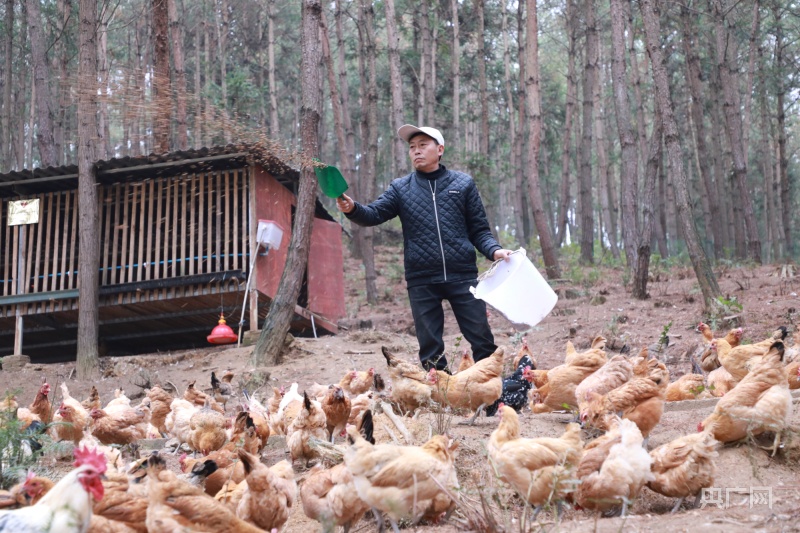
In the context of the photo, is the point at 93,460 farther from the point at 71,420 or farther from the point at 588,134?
the point at 588,134

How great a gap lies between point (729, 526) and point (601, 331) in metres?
9.31

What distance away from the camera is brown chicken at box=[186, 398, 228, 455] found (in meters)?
6.88

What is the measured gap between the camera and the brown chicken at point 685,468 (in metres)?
4.78

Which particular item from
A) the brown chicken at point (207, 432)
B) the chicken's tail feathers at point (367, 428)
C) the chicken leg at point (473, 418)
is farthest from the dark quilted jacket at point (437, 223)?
the brown chicken at point (207, 432)

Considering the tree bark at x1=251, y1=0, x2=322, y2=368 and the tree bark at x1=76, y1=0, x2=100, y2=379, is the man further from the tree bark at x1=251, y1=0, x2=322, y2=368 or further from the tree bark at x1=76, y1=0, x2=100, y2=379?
the tree bark at x1=76, y1=0, x2=100, y2=379

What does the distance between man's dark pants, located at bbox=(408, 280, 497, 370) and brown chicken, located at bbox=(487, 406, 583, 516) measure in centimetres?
213

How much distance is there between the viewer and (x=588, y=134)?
25.2 meters

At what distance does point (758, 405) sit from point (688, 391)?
2527 millimetres

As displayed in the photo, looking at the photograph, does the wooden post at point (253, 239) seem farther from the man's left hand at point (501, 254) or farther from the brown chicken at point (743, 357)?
the brown chicken at point (743, 357)

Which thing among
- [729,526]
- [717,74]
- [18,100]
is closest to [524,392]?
[729,526]

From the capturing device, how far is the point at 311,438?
19.5 ft

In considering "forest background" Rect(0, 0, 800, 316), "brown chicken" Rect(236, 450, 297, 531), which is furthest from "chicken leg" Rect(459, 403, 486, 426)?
"forest background" Rect(0, 0, 800, 316)

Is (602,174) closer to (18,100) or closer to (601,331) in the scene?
(601,331)

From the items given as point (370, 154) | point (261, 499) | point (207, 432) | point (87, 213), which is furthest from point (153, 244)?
point (261, 499)
